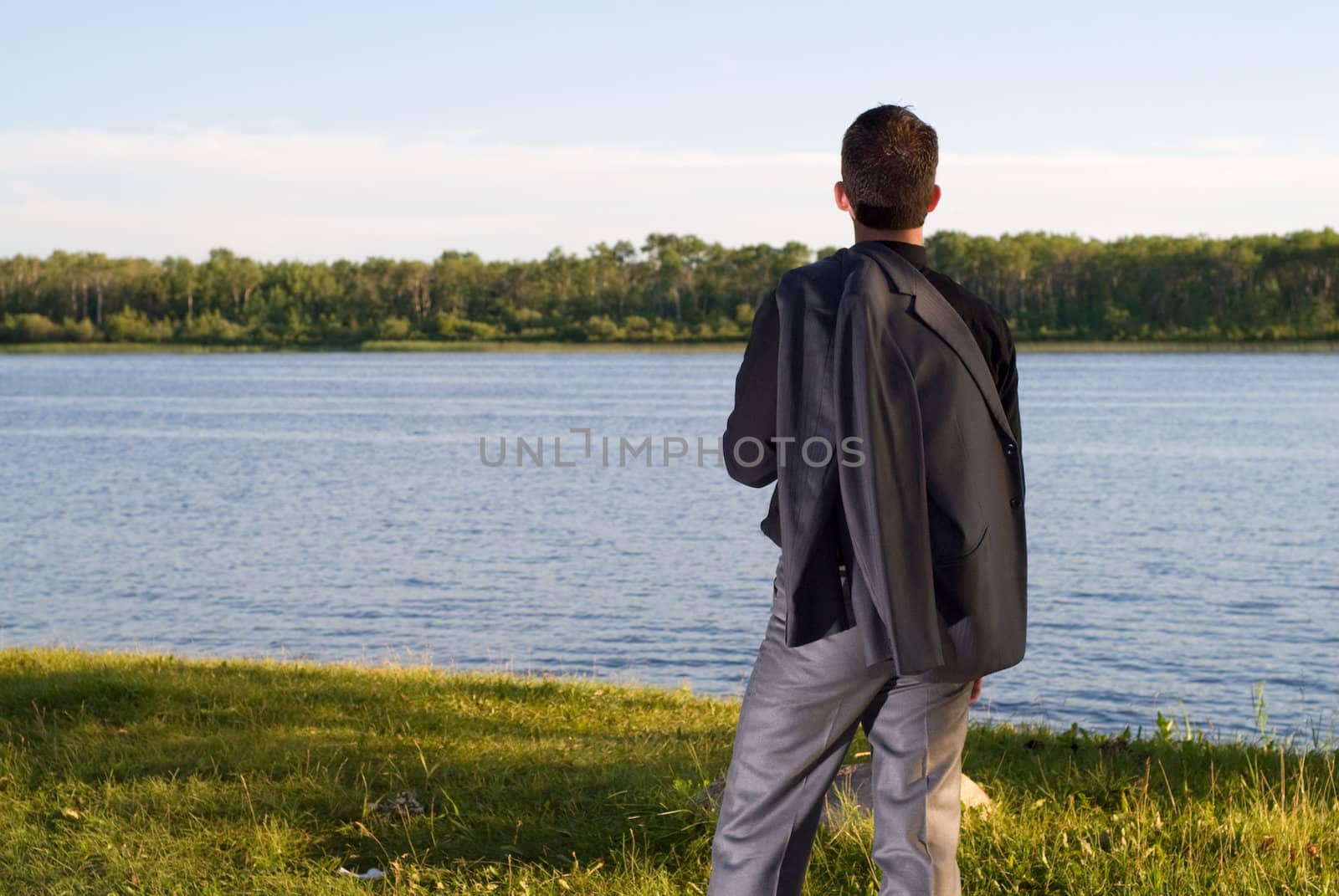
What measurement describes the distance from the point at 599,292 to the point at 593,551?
130 metres

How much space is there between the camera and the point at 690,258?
14712 cm

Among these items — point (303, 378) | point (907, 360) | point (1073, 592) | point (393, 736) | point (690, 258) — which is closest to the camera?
point (907, 360)

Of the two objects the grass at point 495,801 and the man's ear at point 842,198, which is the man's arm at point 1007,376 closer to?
the man's ear at point 842,198

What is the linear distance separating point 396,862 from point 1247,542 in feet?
77.4

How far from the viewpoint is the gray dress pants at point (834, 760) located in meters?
2.83

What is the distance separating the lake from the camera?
49.2 ft

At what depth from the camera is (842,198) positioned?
2.94 meters

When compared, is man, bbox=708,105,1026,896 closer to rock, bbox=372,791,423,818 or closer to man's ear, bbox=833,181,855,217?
man's ear, bbox=833,181,855,217

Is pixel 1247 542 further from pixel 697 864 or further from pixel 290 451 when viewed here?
pixel 290 451

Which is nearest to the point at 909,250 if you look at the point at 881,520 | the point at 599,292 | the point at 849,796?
the point at 881,520

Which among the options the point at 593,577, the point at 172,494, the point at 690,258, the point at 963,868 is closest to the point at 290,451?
the point at 172,494

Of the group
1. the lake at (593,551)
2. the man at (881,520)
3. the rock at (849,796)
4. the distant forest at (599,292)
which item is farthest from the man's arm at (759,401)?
the distant forest at (599,292)

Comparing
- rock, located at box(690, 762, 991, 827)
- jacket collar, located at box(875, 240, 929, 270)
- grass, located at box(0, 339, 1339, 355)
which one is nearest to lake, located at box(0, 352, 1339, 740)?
rock, located at box(690, 762, 991, 827)

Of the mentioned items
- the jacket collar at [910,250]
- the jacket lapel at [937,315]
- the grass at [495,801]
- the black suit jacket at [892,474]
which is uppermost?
the jacket collar at [910,250]
